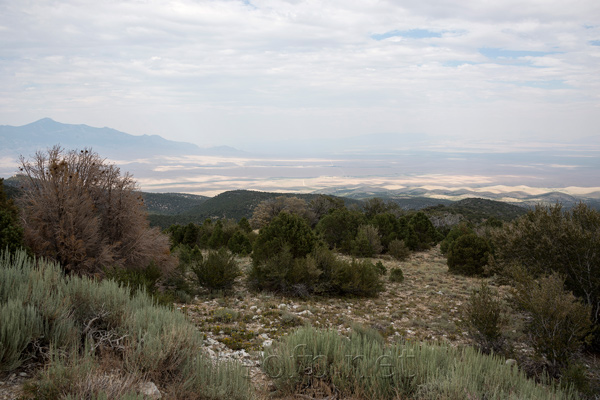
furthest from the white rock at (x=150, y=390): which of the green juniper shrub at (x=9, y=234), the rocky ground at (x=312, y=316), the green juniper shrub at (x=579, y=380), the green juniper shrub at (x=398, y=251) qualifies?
the green juniper shrub at (x=398, y=251)

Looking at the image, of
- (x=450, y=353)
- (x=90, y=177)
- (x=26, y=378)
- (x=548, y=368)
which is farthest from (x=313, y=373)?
(x=90, y=177)

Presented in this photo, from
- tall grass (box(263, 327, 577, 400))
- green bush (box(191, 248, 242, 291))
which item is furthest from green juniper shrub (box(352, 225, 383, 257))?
tall grass (box(263, 327, 577, 400))

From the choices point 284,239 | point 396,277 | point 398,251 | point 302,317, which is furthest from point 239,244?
point 302,317

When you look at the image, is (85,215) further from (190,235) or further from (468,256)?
(190,235)

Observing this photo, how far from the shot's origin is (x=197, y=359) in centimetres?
422

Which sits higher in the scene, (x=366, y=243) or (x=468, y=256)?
(x=468, y=256)

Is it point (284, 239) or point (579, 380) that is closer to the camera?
point (579, 380)

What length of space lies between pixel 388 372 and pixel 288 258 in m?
7.16

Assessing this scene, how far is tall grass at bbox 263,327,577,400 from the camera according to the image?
3.99 m

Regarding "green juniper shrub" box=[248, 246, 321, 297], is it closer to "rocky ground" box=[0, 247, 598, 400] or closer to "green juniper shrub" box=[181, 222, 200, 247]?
"rocky ground" box=[0, 247, 598, 400]

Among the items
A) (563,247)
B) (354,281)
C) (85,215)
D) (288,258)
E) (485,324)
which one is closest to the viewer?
(485,324)

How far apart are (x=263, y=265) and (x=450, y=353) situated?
7524mm

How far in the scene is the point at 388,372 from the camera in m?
4.43

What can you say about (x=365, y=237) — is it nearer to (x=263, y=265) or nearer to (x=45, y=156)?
(x=263, y=265)
